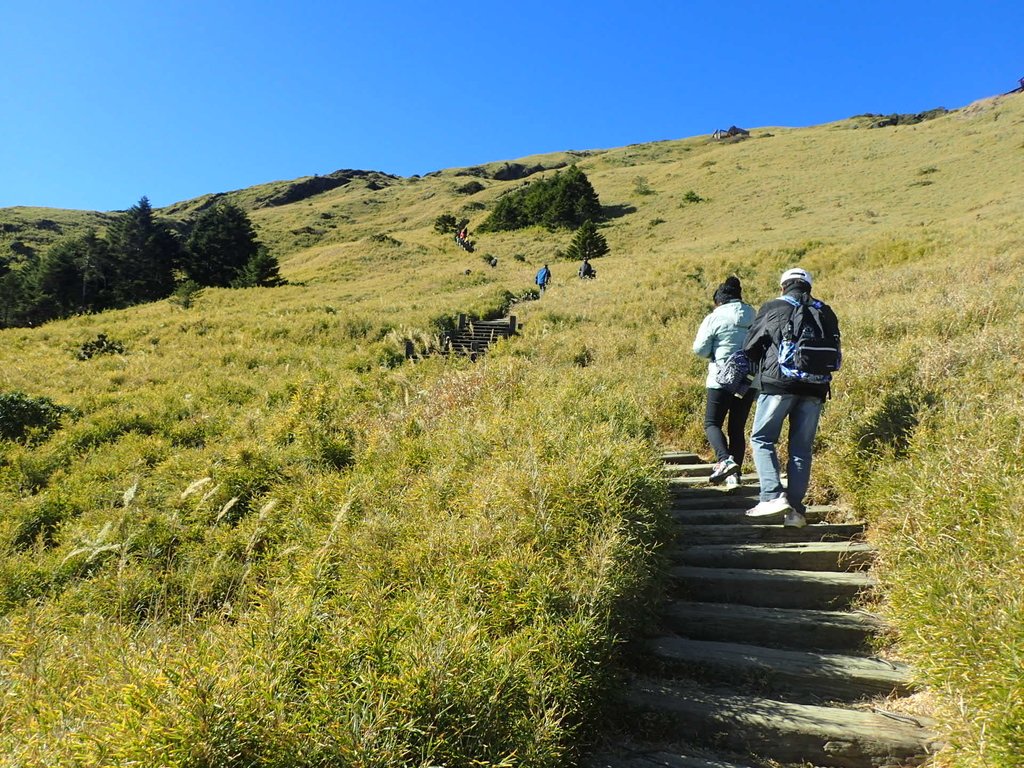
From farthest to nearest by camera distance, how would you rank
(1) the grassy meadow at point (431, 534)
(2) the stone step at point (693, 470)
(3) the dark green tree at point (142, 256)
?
(3) the dark green tree at point (142, 256) → (2) the stone step at point (693, 470) → (1) the grassy meadow at point (431, 534)

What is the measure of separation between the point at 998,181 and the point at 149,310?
5391cm

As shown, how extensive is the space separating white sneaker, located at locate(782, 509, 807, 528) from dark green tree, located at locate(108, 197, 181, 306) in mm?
51718

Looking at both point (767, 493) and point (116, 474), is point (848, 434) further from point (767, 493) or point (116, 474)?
point (116, 474)

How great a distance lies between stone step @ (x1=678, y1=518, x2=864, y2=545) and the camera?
425 cm

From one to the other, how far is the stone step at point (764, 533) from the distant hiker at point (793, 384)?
0.41ft

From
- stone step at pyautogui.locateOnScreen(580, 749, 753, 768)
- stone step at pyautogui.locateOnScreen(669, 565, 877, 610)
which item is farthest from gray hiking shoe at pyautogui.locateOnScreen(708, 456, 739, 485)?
stone step at pyautogui.locateOnScreen(580, 749, 753, 768)

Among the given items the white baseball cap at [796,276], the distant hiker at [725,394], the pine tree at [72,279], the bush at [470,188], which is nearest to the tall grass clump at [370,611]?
the distant hiker at [725,394]

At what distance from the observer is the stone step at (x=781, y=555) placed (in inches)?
156

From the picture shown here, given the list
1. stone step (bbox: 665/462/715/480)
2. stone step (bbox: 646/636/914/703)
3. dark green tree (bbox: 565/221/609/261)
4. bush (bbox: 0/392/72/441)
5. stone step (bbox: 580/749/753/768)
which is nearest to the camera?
stone step (bbox: 580/749/753/768)

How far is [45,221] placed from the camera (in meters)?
97.9

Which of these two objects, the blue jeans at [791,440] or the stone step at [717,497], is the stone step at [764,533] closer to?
the blue jeans at [791,440]

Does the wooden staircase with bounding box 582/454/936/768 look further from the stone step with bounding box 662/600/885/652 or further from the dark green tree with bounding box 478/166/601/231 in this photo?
the dark green tree with bounding box 478/166/601/231

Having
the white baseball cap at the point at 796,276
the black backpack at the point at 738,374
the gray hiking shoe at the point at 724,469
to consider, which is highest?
the white baseball cap at the point at 796,276

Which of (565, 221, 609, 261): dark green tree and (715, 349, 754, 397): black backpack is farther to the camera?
(565, 221, 609, 261): dark green tree
